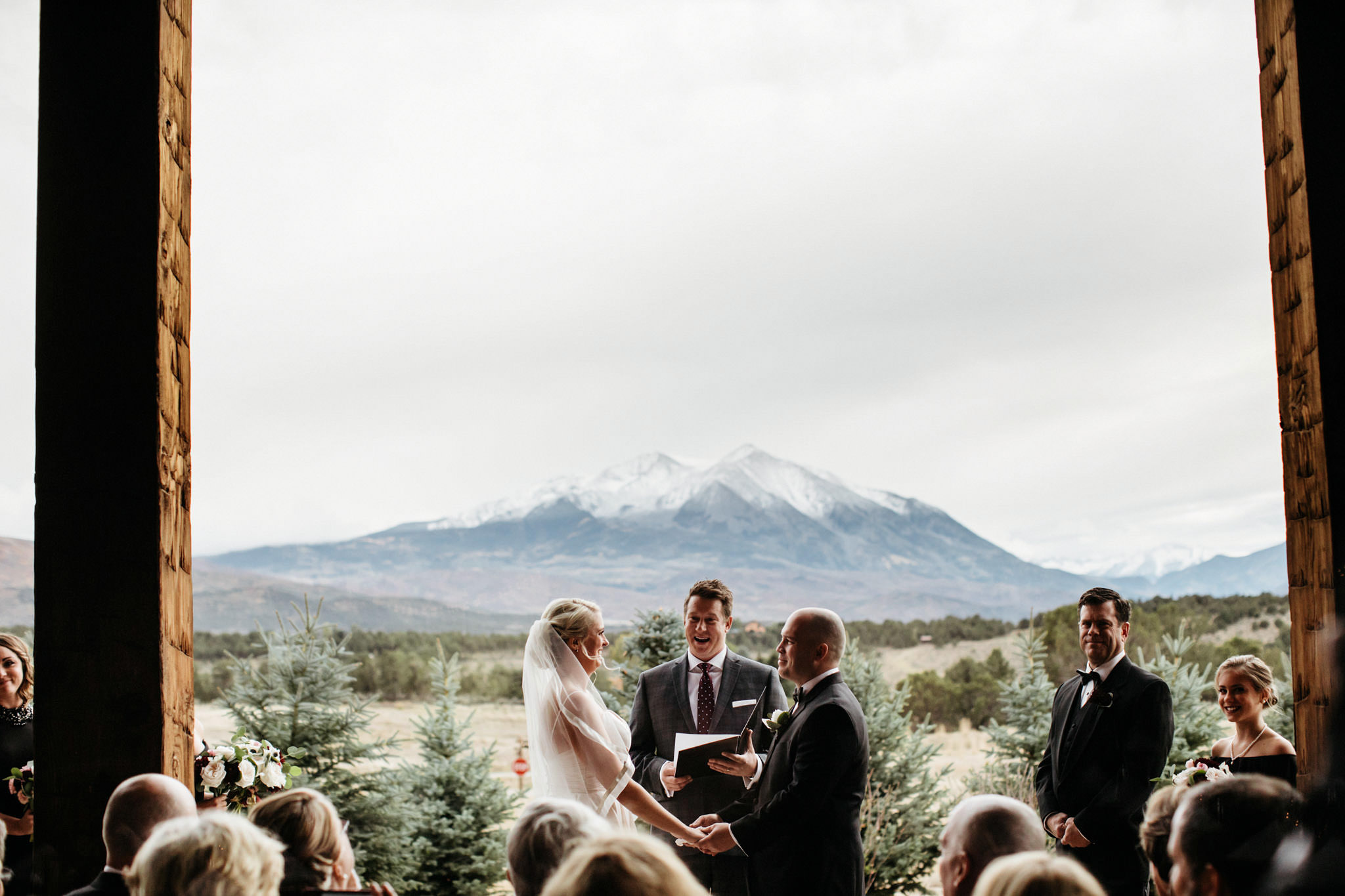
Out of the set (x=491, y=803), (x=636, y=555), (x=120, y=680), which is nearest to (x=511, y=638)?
(x=491, y=803)

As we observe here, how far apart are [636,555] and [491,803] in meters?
146

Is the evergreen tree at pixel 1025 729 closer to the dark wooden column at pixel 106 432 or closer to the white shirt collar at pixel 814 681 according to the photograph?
the white shirt collar at pixel 814 681

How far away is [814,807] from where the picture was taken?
3.73 m

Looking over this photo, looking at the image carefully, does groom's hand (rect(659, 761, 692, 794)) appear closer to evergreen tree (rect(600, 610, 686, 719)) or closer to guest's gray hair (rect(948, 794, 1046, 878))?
guest's gray hair (rect(948, 794, 1046, 878))

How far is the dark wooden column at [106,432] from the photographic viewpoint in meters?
2.26

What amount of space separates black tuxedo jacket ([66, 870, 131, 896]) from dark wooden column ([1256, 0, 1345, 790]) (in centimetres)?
277

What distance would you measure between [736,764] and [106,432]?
3.19 m

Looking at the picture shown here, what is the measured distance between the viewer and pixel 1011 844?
2.13 meters

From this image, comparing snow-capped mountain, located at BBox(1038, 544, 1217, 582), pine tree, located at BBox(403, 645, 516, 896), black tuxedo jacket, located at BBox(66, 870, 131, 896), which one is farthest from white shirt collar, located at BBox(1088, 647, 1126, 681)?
snow-capped mountain, located at BBox(1038, 544, 1217, 582)

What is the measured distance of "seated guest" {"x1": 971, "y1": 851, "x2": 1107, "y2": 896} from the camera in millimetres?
1680

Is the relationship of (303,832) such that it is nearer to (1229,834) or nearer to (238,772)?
(238,772)

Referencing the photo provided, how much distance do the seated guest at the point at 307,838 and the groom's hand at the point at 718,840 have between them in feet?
6.78

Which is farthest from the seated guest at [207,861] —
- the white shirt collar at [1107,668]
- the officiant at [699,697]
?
the white shirt collar at [1107,668]

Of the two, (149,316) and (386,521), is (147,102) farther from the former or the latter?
(386,521)
